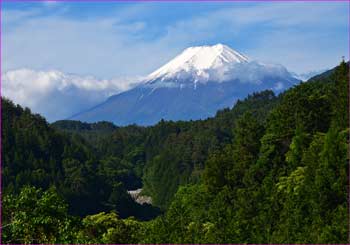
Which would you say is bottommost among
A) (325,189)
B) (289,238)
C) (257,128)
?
(289,238)

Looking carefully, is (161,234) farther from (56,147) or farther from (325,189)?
(56,147)

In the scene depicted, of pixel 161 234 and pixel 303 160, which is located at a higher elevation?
pixel 303 160

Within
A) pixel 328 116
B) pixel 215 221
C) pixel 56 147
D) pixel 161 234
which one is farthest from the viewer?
pixel 56 147

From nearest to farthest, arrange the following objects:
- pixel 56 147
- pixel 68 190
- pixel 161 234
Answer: pixel 161 234
pixel 68 190
pixel 56 147

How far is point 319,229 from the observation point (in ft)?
80.2

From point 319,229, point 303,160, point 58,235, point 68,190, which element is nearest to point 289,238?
point 319,229

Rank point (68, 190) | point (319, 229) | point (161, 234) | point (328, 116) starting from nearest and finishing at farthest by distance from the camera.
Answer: point (319, 229) → point (161, 234) → point (328, 116) → point (68, 190)

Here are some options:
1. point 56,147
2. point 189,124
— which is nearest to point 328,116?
point 56,147

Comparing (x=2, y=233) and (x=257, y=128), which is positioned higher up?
(x=257, y=128)

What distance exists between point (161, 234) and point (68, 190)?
54.1 meters

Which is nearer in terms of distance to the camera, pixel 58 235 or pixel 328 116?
pixel 58 235

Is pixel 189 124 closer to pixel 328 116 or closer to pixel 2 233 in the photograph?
pixel 328 116

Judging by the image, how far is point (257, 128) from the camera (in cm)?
3556

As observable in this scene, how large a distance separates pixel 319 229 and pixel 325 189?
198 centimetres
